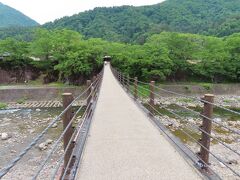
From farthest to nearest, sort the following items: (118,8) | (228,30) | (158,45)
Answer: (118,8) → (228,30) → (158,45)

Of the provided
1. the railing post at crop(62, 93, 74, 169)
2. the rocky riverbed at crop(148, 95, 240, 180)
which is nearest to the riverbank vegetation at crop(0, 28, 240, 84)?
the rocky riverbed at crop(148, 95, 240, 180)

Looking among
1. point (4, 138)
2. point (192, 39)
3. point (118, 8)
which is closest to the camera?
point (4, 138)

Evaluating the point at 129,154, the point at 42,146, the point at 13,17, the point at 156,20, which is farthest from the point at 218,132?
the point at 13,17

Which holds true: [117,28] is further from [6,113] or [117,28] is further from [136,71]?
[6,113]

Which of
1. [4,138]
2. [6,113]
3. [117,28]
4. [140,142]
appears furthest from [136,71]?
[117,28]

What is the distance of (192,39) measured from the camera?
35688 mm

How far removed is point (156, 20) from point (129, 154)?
247ft

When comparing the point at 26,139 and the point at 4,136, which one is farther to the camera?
the point at 4,136

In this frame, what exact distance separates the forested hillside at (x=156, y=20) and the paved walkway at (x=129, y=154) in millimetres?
50602

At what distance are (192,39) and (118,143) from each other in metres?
34.0

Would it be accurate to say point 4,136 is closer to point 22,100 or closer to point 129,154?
point 129,154

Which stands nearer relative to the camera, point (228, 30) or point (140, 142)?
point (140, 142)

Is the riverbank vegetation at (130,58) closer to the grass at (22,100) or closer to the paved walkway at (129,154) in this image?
the grass at (22,100)

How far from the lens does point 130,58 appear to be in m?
30.2
